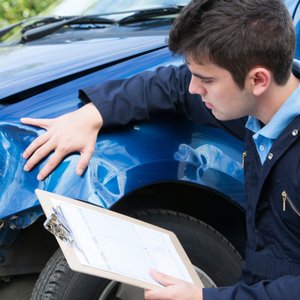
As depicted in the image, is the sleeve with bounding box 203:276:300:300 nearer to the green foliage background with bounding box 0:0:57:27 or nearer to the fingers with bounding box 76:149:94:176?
the fingers with bounding box 76:149:94:176

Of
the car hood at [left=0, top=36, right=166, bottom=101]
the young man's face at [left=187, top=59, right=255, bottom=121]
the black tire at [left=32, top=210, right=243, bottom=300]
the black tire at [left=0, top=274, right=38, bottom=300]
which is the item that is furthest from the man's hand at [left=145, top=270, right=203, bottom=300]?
the car hood at [left=0, top=36, right=166, bottom=101]

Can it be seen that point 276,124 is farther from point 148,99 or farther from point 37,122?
point 37,122

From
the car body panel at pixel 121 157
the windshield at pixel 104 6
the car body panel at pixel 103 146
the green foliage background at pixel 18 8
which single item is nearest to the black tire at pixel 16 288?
the car body panel at pixel 103 146

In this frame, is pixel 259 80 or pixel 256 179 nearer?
pixel 259 80

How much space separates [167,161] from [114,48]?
Answer: 0.63 m

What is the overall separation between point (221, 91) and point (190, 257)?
2.27ft

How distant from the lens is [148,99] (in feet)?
6.92

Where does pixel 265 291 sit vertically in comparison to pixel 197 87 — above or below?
below

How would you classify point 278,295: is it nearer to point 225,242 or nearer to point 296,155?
A: point 296,155

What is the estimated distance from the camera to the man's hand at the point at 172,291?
1.63m

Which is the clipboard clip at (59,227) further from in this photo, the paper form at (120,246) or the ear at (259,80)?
the ear at (259,80)

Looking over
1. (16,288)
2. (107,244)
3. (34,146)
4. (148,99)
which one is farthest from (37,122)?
(16,288)

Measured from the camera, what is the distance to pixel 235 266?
2260 millimetres

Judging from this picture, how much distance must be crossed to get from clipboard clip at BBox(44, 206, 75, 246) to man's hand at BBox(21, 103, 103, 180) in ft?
0.86
